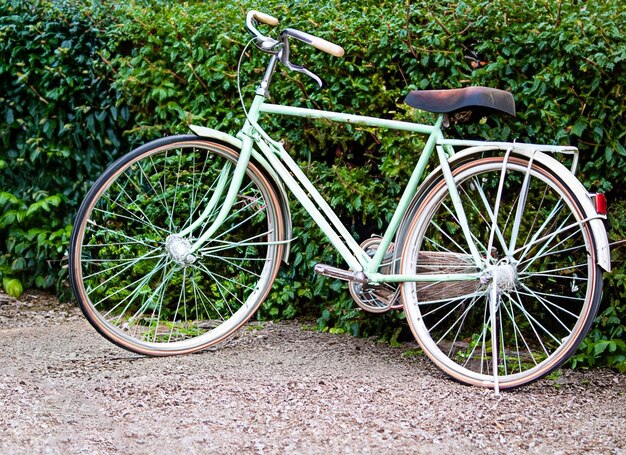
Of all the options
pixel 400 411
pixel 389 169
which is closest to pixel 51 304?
pixel 389 169

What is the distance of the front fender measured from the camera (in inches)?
145

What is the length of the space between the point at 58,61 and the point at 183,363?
2.30 metres

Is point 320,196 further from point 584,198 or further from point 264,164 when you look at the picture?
point 584,198

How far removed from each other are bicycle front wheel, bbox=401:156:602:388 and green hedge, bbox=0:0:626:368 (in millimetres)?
215

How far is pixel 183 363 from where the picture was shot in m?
3.75

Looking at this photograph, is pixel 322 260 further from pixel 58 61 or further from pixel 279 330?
pixel 58 61

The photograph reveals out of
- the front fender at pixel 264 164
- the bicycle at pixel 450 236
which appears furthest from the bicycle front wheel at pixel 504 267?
the front fender at pixel 264 164

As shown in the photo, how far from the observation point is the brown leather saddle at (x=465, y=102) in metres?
3.25

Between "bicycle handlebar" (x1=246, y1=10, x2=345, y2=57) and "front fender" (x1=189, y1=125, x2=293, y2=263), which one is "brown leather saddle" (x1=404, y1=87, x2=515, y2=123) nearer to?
"bicycle handlebar" (x1=246, y1=10, x2=345, y2=57)

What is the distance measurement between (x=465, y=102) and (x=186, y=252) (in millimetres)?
1392

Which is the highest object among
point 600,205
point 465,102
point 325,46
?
point 325,46

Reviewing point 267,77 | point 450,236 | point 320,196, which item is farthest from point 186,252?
point 450,236

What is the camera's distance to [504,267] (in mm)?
3330

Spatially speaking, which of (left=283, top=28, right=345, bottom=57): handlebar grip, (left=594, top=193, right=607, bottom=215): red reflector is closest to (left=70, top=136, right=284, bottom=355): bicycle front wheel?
(left=283, top=28, right=345, bottom=57): handlebar grip
